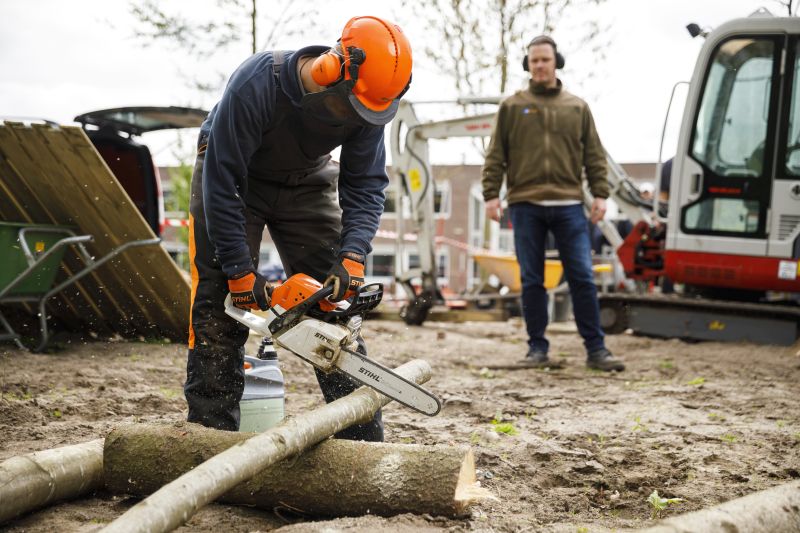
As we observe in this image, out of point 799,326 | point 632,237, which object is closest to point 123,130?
point 632,237

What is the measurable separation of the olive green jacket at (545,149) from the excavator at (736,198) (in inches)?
53.2

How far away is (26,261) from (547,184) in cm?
384

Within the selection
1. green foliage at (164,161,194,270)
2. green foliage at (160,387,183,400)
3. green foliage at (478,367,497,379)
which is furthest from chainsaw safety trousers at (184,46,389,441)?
green foliage at (164,161,194,270)

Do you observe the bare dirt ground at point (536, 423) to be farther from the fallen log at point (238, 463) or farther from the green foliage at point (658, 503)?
the fallen log at point (238, 463)

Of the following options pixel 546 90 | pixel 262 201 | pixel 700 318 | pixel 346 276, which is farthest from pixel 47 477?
pixel 700 318

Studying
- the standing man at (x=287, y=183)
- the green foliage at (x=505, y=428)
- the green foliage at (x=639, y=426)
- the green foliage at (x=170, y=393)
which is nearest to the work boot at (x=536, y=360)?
the green foliage at (x=639, y=426)

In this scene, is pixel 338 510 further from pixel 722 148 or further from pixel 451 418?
pixel 722 148

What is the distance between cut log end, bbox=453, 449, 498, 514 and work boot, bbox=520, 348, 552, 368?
11.1ft

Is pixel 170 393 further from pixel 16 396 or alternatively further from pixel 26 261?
pixel 26 261

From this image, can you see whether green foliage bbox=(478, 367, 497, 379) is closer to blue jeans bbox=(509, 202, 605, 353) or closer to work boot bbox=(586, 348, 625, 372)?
blue jeans bbox=(509, 202, 605, 353)

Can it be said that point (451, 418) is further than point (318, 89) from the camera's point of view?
Yes

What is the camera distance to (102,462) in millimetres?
2770

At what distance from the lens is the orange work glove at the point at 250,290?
296 cm

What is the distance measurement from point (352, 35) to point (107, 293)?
4.07 m
